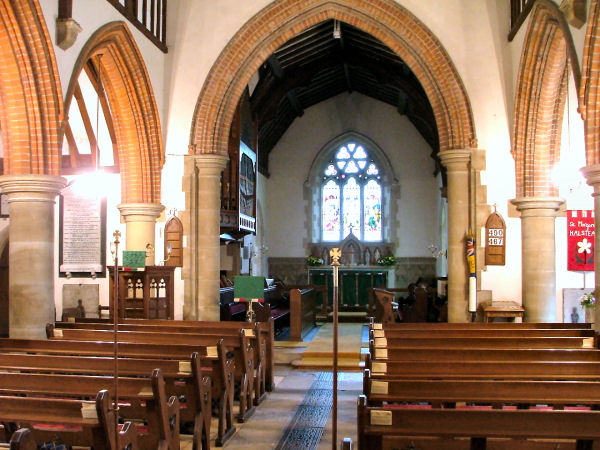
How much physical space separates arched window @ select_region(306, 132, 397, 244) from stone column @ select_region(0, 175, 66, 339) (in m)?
11.7

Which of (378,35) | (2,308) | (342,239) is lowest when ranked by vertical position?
(2,308)

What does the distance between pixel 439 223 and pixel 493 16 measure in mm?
8119

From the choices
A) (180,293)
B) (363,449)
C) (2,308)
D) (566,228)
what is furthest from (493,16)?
(2,308)

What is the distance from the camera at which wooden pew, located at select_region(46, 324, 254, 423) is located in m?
5.67

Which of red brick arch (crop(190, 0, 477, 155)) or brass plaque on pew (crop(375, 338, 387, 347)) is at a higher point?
red brick arch (crop(190, 0, 477, 155))

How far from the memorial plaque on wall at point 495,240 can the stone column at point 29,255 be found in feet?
18.8

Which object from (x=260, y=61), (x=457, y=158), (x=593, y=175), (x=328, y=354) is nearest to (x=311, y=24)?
(x=260, y=61)

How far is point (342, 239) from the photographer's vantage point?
720 inches

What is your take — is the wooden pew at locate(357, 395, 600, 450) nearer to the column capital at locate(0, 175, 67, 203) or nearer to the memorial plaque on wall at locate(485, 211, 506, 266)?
the column capital at locate(0, 175, 67, 203)

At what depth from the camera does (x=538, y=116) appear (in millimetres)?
9141

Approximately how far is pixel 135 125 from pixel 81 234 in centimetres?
185

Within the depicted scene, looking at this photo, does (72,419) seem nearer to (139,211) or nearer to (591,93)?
(591,93)

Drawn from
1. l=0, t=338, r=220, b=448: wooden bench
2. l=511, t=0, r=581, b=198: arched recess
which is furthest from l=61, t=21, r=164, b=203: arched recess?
l=511, t=0, r=581, b=198: arched recess

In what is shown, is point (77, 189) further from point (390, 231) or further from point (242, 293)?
point (390, 231)
